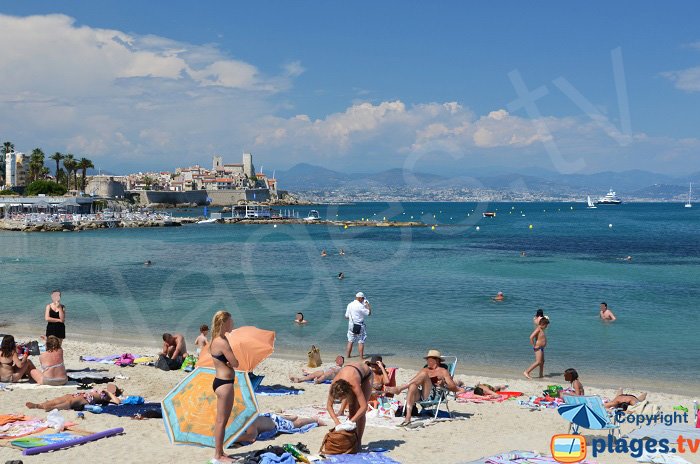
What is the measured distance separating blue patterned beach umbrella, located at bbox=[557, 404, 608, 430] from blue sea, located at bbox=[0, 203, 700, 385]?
5894mm

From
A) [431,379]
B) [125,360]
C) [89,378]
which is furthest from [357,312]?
[89,378]

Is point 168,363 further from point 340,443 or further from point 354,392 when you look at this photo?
point 354,392

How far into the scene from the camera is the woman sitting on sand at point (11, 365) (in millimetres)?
10875

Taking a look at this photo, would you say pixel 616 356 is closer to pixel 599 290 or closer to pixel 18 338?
pixel 599 290

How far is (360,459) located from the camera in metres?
7.16

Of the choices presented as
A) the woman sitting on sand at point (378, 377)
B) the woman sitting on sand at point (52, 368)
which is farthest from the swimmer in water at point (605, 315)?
the woman sitting on sand at point (52, 368)

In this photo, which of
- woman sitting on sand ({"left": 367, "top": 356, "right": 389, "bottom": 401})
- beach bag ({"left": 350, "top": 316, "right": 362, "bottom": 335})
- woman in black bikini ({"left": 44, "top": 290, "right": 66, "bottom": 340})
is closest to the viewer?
woman sitting on sand ({"left": 367, "top": 356, "right": 389, "bottom": 401})

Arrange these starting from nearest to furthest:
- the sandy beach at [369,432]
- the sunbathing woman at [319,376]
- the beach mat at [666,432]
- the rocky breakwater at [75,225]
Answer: the sandy beach at [369,432]
the beach mat at [666,432]
the sunbathing woman at [319,376]
the rocky breakwater at [75,225]

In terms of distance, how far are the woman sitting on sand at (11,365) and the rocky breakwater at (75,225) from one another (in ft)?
205

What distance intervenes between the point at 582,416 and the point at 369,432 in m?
2.72

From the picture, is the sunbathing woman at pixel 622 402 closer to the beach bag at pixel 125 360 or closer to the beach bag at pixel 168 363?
the beach bag at pixel 168 363

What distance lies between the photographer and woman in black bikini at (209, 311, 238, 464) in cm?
651

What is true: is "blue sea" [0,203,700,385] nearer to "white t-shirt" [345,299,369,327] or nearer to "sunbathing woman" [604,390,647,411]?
"white t-shirt" [345,299,369,327]

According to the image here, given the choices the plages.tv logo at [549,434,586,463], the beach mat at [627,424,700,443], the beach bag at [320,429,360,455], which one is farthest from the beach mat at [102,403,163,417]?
the beach mat at [627,424,700,443]
